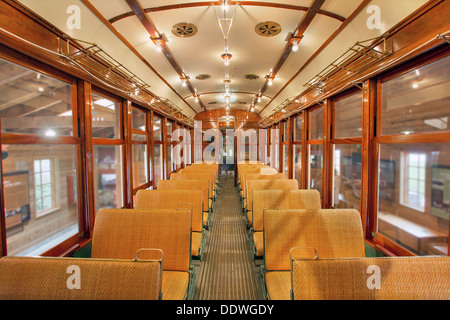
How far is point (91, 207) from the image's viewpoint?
98.2 inches

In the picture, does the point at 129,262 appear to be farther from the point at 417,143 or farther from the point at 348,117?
the point at 348,117

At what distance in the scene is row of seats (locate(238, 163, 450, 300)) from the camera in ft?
3.44

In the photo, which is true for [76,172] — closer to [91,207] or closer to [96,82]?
[91,207]

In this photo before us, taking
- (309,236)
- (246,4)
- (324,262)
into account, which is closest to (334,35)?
(246,4)

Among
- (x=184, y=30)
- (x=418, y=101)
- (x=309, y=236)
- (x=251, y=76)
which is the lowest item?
(x=309, y=236)

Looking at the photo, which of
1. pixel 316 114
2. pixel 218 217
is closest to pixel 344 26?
pixel 316 114

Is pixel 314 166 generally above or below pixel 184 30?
below

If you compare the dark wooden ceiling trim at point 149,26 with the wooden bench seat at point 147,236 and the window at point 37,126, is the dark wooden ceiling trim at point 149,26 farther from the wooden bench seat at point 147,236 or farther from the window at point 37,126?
the wooden bench seat at point 147,236

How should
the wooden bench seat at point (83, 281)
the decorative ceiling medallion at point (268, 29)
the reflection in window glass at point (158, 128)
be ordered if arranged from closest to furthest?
the wooden bench seat at point (83, 281) → the decorative ceiling medallion at point (268, 29) → the reflection in window glass at point (158, 128)

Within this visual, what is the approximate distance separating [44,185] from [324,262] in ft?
17.9

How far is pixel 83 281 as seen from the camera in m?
1.03

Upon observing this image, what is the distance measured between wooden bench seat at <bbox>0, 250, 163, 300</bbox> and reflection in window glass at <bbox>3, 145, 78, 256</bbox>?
1.32 meters

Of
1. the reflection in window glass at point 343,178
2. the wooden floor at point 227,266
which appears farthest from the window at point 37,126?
the reflection in window glass at point 343,178

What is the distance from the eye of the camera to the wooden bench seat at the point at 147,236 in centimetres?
182
